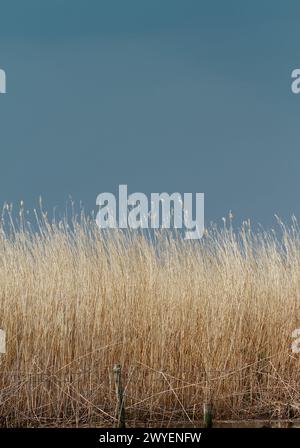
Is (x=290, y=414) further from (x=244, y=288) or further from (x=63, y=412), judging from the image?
(x=63, y=412)

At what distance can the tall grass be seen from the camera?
581cm

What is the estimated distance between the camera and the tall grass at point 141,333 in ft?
19.1

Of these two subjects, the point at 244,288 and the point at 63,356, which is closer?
the point at 63,356

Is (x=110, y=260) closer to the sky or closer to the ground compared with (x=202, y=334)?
closer to the sky

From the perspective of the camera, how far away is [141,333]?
6168 mm

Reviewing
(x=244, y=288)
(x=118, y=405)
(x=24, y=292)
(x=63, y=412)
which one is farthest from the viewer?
(x=244, y=288)

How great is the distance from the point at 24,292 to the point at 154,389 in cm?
132
